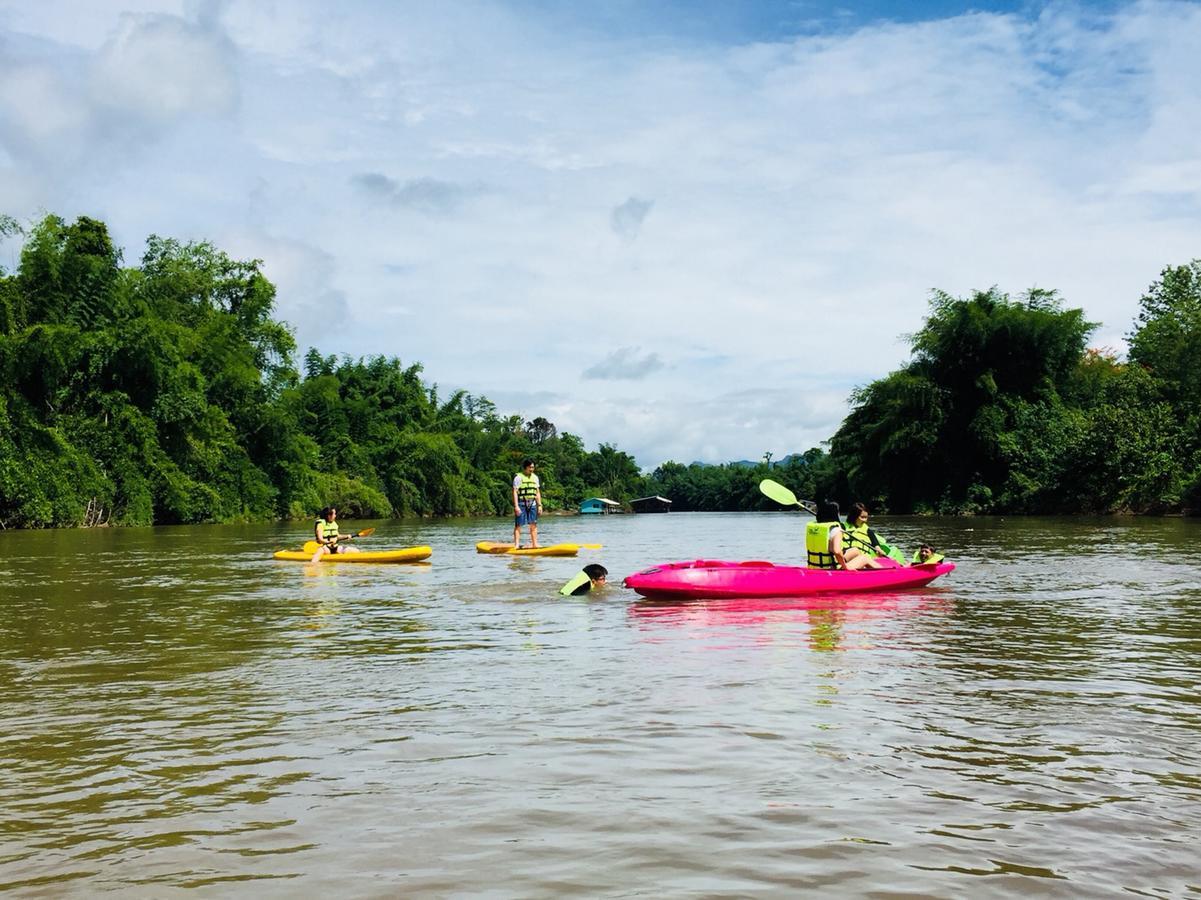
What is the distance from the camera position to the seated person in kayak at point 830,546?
37.3 feet

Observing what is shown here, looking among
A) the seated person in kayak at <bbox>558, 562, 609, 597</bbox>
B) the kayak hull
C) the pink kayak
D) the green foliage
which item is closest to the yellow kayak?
the kayak hull

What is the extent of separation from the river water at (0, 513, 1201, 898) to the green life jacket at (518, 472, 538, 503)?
29.4 ft

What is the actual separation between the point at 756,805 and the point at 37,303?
38.0 metres

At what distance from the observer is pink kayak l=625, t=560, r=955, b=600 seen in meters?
11.0

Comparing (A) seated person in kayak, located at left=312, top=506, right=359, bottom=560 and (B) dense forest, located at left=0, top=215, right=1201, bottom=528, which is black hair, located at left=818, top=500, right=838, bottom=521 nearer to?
(A) seated person in kayak, located at left=312, top=506, right=359, bottom=560

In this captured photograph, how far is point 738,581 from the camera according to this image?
35.9 ft

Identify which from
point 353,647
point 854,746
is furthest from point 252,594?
point 854,746

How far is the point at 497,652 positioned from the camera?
7848 mm

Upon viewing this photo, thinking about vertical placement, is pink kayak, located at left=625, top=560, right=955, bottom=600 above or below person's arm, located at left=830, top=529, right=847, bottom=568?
below

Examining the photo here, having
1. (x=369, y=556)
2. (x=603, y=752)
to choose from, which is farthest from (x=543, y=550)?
(x=603, y=752)

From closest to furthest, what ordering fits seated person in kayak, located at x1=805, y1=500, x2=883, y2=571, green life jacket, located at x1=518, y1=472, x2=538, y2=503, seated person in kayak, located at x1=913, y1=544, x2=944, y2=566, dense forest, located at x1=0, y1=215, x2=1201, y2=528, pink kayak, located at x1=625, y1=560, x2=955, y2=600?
pink kayak, located at x1=625, y1=560, x2=955, y2=600, seated person in kayak, located at x1=805, y1=500, x2=883, y2=571, seated person in kayak, located at x1=913, y1=544, x2=944, y2=566, green life jacket, located at x1=518, y1=472, x2=538, y2=503, dense forest, located at x1=0, y1=215, x2=1201, y2=528

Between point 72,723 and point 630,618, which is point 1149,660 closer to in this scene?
point 630,618

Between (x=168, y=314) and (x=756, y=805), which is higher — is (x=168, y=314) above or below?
above

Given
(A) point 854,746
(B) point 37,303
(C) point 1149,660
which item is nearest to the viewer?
(A) point 854,746
